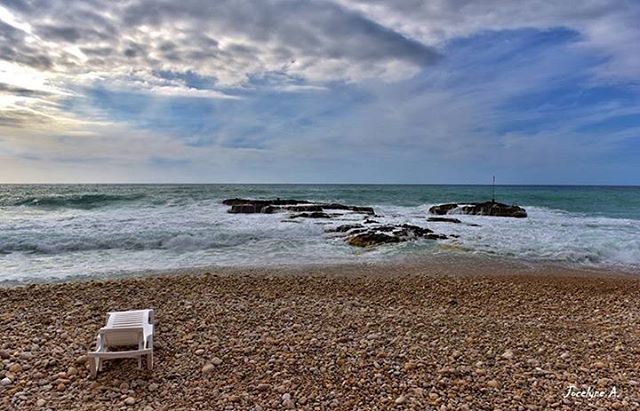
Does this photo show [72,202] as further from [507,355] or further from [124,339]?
[507,355]

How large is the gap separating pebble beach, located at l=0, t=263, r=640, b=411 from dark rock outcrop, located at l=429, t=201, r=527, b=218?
18687 mm

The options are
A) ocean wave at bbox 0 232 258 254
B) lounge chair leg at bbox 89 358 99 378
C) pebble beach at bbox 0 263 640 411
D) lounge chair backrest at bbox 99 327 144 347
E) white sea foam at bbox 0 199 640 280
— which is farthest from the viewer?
ocean wave at bbox 0 232 258 254

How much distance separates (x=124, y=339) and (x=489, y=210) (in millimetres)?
26621

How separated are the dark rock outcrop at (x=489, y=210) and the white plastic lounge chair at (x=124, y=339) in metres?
25.4

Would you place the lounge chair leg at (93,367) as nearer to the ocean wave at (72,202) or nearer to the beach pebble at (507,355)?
the beach pebble at (507,355)

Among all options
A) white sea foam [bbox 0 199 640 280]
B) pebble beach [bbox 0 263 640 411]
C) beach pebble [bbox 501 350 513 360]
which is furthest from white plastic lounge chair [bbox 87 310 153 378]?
white sea foam [bbox 0 199 640 280]

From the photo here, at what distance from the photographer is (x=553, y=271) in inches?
412

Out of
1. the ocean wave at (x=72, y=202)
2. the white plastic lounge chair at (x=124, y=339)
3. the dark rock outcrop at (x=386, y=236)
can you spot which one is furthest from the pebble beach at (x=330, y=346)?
the ocean wave at (x=72, y=202)

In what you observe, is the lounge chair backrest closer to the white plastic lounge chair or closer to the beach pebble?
the white plastic lounge chair

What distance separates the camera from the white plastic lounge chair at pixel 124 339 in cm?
434

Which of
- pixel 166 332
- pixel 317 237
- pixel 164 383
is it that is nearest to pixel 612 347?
pixel 164 383

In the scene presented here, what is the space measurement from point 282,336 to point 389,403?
196cm

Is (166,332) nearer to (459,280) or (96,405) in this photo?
(96,405)

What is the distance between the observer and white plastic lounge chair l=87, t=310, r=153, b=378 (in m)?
4.34
